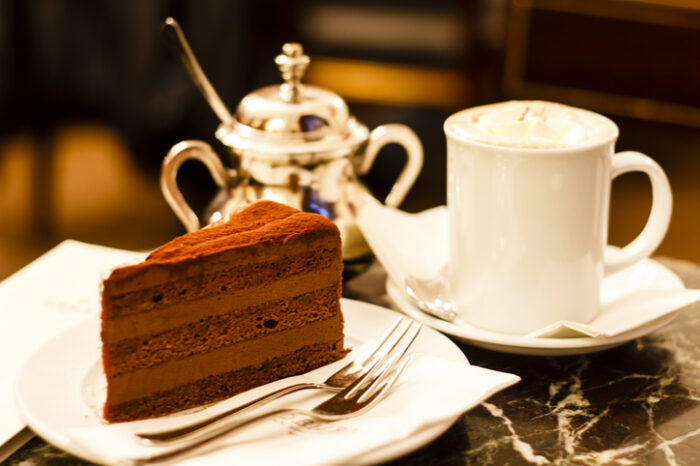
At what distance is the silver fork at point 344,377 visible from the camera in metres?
0.68

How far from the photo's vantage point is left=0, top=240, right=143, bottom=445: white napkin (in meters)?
0.91

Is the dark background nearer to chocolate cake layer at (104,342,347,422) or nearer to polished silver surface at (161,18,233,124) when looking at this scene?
polished silver surface at (161,18,233,124)

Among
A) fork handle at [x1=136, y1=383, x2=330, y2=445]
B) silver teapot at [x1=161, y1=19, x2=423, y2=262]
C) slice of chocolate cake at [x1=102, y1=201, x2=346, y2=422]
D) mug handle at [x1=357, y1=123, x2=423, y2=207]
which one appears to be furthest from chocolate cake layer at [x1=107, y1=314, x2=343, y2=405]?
mug handle at [x1=357, y1=123, x2=423, y2=207]

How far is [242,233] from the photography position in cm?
84

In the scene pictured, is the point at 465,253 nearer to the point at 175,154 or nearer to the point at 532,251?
the point at 532,251

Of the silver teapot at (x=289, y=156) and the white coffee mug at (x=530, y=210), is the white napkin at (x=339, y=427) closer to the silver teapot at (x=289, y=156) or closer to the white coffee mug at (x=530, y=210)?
the white coffee mug at (x=530, y=210)

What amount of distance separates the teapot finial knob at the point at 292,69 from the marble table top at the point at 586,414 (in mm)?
435

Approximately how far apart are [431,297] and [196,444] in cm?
43

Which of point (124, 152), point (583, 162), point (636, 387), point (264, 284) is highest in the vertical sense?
point (583, 162)

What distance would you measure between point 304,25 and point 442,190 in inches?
37.0

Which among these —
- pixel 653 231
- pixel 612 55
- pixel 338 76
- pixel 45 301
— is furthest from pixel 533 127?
pixel 338 76

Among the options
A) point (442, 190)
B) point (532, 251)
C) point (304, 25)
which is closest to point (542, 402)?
point (532, 251)

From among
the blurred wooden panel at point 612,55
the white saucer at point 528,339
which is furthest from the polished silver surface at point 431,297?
the blurred wooden panel at point 612,55

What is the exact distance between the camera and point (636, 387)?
34.5 inches
